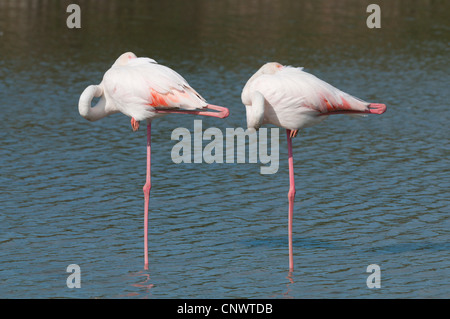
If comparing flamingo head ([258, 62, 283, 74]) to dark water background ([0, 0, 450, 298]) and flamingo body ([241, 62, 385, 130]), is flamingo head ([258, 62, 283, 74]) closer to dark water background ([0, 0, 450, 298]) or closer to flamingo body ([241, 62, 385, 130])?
flamingo body ([241, 62, 385, 130])

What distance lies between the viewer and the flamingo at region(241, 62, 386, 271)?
428 inches

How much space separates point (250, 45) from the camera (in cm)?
3606

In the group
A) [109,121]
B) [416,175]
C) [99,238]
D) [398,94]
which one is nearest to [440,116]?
[398,94]

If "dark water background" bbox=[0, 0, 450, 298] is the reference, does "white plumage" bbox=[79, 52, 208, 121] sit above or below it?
above

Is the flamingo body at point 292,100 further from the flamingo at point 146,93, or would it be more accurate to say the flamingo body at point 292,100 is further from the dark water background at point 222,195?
the dark water background at point 222,195

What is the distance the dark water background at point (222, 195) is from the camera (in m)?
11.2

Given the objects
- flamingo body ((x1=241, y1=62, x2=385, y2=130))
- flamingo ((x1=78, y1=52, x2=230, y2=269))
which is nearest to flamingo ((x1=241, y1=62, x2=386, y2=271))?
flamingo body ((x1=241, y1=62, x2=385, y2=130))

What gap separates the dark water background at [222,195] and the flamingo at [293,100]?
2020 millimetres

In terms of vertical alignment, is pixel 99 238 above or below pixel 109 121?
below

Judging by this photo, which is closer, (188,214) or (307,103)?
(307,103)

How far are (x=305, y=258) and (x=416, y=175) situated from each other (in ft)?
18.1

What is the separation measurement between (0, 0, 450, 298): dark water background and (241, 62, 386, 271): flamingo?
2.02 metres

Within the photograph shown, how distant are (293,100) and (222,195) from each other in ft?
16.1
